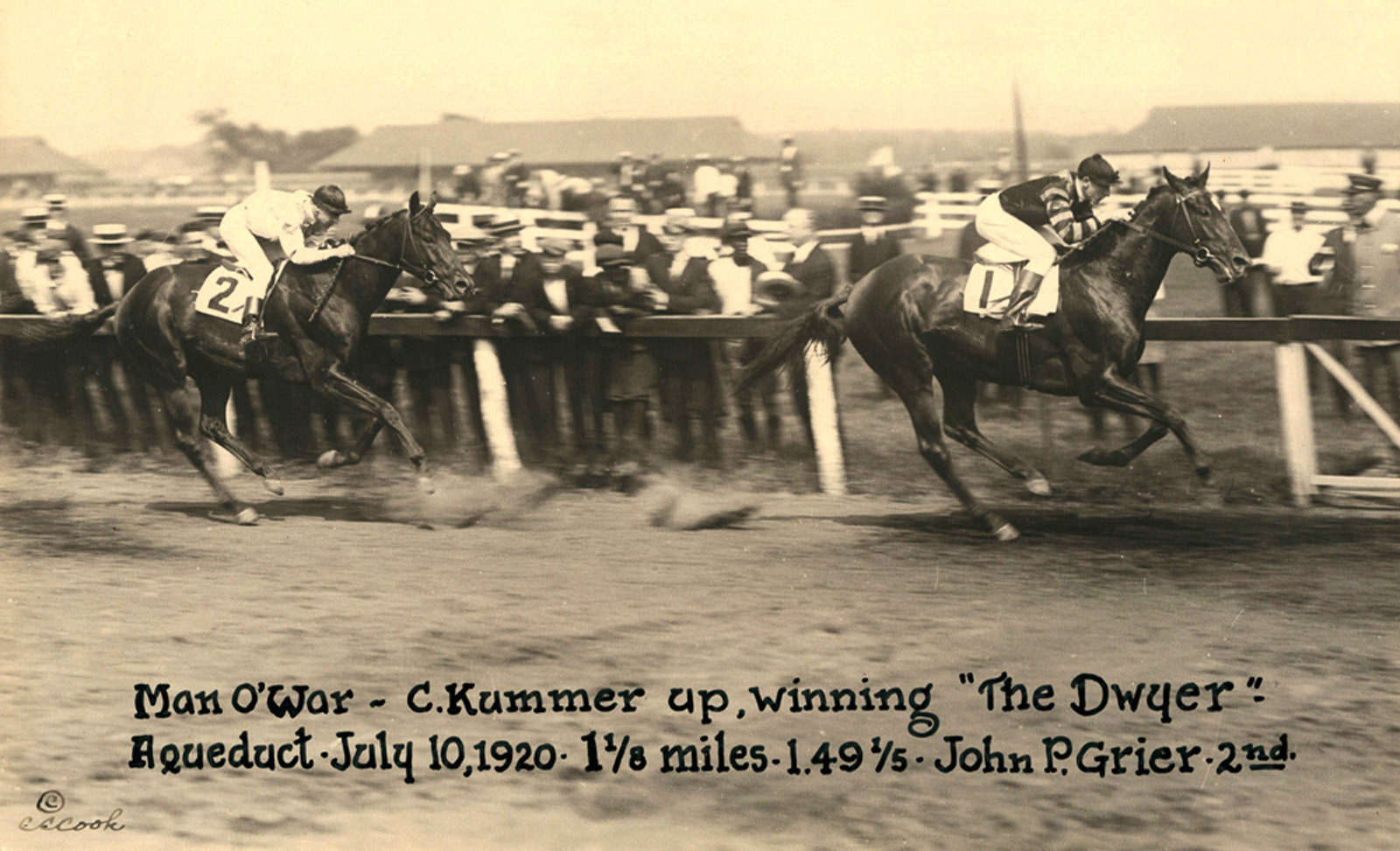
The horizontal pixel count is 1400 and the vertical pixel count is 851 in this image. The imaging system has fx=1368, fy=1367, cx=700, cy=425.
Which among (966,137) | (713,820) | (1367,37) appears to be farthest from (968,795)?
(1367,37)

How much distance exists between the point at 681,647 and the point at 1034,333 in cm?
173

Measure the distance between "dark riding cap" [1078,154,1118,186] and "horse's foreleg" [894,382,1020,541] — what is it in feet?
3.07

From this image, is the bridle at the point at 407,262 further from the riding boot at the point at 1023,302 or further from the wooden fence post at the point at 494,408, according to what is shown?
the riding boot at the point at 1023,302

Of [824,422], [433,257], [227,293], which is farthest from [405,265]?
[824,422]

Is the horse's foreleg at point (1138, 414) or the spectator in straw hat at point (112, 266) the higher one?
the spectator in straw hat at point (112, 266)

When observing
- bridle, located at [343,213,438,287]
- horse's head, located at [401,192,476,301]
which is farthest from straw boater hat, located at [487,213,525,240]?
bridle, located at [343,213,438,287]

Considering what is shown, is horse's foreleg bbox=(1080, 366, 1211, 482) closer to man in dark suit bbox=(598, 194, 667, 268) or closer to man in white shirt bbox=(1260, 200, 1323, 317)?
man in white shirt bbox=(1260, 200, 1323, 317)

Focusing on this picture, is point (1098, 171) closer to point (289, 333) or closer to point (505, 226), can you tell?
point (505, 226)

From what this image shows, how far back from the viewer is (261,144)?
5.30 metres

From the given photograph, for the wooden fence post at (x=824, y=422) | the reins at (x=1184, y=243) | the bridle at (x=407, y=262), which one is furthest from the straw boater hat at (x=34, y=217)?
the reins at (x=1184, y=243)

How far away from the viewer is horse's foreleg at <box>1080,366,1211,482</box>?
4.80 meters

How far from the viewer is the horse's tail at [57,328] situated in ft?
18.1

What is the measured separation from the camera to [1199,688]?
4.44 metres

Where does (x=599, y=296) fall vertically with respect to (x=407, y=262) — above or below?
below
